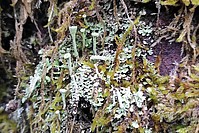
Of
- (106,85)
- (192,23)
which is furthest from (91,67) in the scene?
(192,23)

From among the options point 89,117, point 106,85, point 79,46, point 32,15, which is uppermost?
point 32,15

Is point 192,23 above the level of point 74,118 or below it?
above

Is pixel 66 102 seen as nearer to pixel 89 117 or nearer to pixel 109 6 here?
Answer: pixel 89 117

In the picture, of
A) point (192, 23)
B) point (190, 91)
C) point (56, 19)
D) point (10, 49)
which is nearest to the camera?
point (190, 91)

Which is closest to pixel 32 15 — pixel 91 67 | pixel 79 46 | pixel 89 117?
pixel 79 46

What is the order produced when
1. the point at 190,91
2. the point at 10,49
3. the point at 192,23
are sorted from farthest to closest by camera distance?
the point at 10,49
the point at 192,23
the point at 190,91

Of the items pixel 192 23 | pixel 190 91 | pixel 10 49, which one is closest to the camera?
pixel 190 91

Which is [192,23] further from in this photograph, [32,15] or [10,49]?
[10,49]

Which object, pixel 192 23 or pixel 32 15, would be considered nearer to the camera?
pixel 192 23

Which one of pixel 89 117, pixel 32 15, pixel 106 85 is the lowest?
A: pixel 89 117
